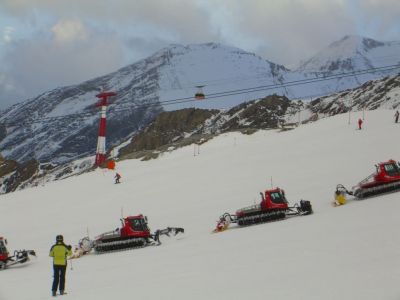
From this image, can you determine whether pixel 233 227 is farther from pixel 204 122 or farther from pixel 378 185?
pixel 204 122

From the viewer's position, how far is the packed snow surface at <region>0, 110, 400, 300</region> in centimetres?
1231

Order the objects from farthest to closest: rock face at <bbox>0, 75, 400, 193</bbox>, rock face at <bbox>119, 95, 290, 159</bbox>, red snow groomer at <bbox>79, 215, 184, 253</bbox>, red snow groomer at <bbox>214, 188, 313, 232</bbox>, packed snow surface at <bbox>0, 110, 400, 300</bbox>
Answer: rock face at <bbox>0, 75, 400, 193</bbox> → rock face at <bbox>119, 95, 290, 159</bbox> → red snow groomer at <bbox>214, 188, 313, 232</bbox> → red snow groomer at <bbox>79, 215, 184, 253</bbox> → packed snow surface at <bbox>0, 110, 400, 300</bbox>

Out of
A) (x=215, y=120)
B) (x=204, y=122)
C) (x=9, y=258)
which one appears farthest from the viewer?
(x=204, y=122)

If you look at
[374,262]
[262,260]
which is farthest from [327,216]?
[374,262]

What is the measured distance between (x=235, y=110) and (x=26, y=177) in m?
68.0

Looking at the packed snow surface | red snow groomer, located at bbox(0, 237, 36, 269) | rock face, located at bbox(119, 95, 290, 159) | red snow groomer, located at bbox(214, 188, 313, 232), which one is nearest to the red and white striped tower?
the packed snow surface

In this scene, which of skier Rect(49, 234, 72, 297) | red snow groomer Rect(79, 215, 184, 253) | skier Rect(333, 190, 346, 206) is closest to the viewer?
skier Rect(49, 234, 72, 297)

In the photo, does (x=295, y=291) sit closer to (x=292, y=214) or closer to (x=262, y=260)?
(x=262, y=260)

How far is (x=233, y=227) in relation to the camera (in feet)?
90.3

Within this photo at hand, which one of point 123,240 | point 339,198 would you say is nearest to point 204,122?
point 123,240

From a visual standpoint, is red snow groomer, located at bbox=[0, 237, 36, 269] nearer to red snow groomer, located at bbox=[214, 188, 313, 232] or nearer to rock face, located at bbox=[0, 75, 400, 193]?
red snow groomer, located at bbox=[214, 188, 313, 232]

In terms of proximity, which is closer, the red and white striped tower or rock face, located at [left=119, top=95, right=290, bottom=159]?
the red and white striped tower

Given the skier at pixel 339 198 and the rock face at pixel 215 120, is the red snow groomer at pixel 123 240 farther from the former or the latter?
the rock face at pixel 215 120

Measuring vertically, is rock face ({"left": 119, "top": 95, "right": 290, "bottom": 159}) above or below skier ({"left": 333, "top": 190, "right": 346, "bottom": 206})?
above
